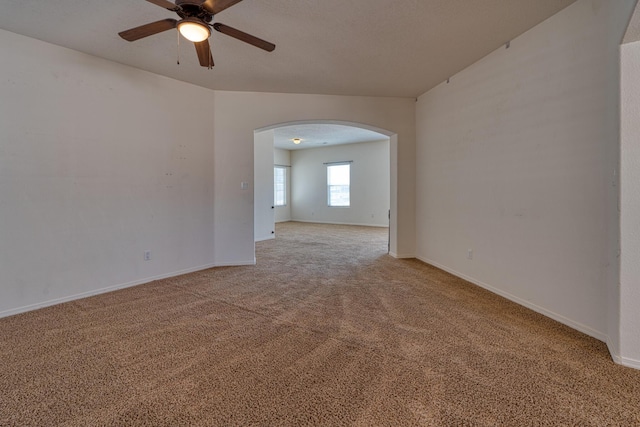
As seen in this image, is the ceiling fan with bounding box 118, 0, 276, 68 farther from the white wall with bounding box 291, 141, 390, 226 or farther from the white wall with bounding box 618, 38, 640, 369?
the white wall with bounding box 291, 141, 390, 226

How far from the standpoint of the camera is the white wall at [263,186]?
701 centimetres

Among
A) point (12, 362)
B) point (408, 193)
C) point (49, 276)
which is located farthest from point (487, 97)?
point (49, 276)

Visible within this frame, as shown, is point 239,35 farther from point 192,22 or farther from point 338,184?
point 338,184

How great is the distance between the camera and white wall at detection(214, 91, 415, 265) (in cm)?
446

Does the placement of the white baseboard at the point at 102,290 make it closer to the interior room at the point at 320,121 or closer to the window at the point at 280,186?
the interior room at the point at 320,121

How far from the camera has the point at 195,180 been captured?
423cm

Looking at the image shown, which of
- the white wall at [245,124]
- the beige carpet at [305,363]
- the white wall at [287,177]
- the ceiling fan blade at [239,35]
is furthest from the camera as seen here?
the white wall at [287,177]

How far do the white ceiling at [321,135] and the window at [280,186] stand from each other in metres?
1.05

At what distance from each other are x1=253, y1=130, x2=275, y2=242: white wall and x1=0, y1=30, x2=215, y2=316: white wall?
2.62m

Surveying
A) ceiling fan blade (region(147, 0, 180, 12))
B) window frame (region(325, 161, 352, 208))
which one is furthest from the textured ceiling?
window frame (region(325, 161, 352, 208))

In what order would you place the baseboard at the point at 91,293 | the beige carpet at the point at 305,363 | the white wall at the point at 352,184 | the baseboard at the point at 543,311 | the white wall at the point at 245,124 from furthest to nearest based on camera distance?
the white wall at the point at 352,184 < the white wall at the point at 245,124 < the baseboard at the point at 91,293 < the baseboard at the point at 543,311 < the beige carpet at the point at 305,363

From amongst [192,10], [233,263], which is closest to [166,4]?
[192,10]

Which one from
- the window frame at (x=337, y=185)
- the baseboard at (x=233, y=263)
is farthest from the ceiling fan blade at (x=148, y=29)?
the window frame at (x=337, y=185)

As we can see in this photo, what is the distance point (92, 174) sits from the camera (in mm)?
3275
